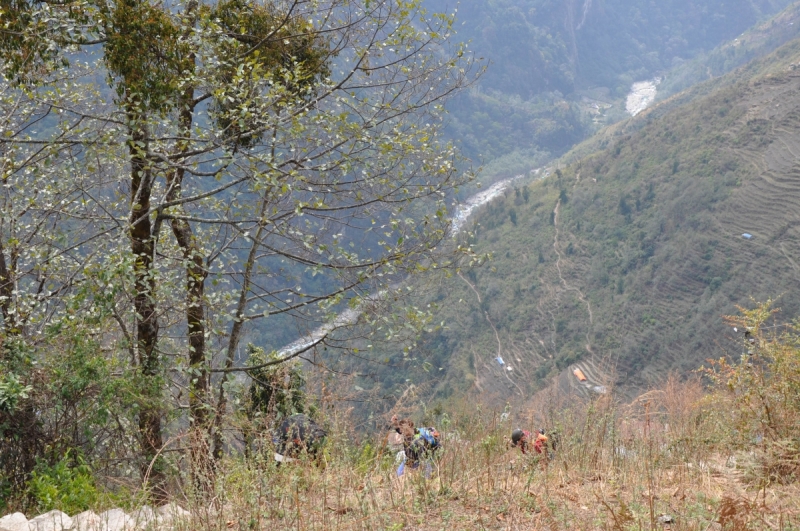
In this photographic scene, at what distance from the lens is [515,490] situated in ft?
12.3

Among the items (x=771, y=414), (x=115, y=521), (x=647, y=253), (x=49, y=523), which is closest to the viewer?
(x=49, y=523)

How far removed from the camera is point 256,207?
20.9ft

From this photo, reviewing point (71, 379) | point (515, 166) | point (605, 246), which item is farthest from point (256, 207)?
point (515, 166)

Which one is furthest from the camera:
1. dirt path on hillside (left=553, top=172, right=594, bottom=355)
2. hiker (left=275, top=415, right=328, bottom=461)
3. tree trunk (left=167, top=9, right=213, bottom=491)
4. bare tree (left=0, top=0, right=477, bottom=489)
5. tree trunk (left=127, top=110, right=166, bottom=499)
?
dirt path on hillside (left=553, top=172, right=594, bottom=355)

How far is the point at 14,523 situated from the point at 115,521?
0.52m

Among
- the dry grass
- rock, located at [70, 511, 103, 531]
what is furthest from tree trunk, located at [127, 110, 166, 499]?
the dry grass

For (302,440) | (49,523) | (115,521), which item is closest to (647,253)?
(302,440)

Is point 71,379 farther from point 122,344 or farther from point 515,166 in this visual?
point 515,166

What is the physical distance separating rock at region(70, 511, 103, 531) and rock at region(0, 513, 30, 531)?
0.25 meters

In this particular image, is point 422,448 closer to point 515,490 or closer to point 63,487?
point 515,490

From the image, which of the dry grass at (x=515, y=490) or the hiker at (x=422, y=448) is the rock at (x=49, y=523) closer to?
the dry grass at (x=515, y=490)

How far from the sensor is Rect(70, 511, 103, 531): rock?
3416 mm

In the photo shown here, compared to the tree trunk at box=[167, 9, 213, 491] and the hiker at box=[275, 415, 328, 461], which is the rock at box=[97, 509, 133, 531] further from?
the tree trunk at box=[167, 9, 213, 491]

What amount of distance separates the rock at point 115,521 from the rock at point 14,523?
0.38m
